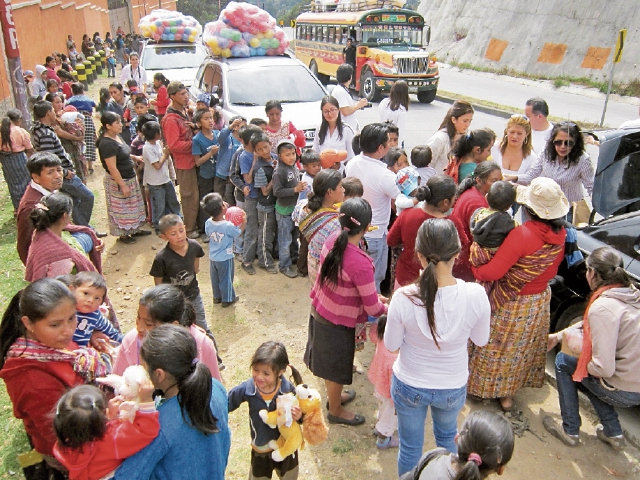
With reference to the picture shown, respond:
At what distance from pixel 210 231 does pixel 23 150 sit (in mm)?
3619

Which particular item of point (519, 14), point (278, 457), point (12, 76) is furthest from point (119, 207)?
point (519, 14)

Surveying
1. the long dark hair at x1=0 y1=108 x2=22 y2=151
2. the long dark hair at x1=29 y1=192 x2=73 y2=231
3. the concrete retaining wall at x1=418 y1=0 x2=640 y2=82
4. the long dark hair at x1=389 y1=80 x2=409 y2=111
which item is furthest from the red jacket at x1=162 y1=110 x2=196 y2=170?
the concrete retaining wall at x1=418 y1=0 x2=640 y2=82

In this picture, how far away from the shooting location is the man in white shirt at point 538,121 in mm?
5598

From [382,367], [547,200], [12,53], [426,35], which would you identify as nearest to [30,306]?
[382,367]

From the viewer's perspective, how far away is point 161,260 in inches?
163

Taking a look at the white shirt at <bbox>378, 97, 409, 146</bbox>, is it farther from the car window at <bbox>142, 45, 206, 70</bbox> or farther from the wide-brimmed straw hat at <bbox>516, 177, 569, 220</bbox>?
the car window at <bbox>142, 45, 206, 70</bbox>

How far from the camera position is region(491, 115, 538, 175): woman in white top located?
16.7 ft

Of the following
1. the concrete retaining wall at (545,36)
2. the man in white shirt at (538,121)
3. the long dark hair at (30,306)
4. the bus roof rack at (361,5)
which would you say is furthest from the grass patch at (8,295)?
the concrete retaining wall at (545,36)

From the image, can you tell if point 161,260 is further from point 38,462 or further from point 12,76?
point 12,76

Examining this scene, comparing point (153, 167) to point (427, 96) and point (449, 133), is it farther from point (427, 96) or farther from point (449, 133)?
point (427, 96)

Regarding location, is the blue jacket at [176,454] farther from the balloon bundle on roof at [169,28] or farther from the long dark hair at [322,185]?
the balloon bundle on roof at [169,28]

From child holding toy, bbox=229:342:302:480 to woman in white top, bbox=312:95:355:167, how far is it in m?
3.87

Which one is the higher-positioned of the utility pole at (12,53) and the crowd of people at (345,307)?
the utility pole at (12,53)

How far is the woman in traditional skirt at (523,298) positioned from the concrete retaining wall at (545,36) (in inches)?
719
